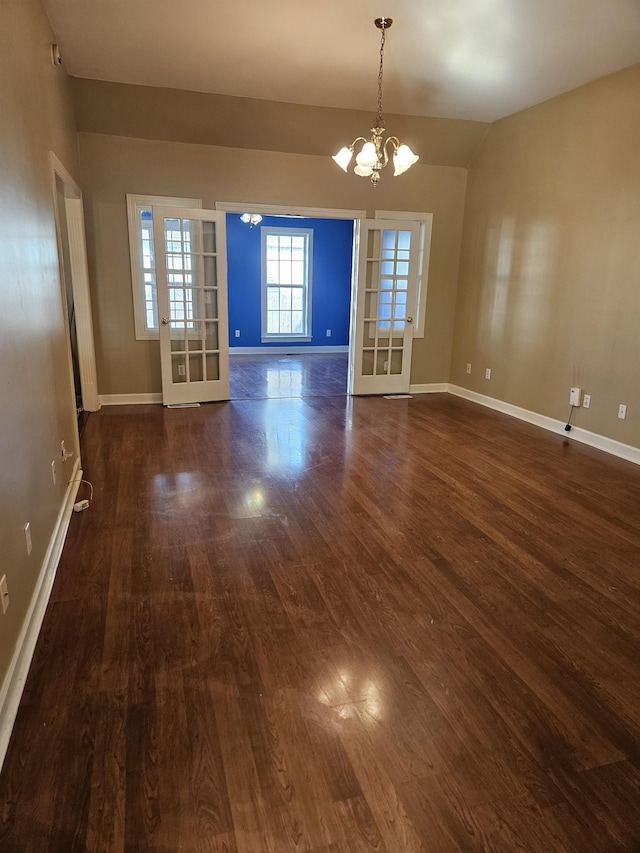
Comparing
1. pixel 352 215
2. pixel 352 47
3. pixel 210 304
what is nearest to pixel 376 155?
pixel 352 47

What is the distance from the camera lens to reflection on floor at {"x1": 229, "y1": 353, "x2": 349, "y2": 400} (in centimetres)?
683

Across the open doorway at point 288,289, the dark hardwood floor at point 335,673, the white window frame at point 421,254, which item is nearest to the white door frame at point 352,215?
the white window frame at point 421,254

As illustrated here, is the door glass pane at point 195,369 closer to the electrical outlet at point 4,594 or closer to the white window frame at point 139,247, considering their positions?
the white window frame at point 139,247

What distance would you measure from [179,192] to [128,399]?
233cm

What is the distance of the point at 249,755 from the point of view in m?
1.60

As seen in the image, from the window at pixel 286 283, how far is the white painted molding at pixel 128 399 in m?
4.29

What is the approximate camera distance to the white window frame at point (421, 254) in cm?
635

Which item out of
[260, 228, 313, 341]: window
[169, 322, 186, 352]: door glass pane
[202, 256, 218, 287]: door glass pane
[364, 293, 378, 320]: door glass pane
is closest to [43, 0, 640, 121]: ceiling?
[202, 256, 218, 287]: door glass pane

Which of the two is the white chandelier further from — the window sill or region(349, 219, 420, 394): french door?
the window sill

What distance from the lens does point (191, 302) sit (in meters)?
5.79

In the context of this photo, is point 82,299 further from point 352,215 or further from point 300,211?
point 352,215

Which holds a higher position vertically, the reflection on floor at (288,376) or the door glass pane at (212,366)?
the door glass pane at (212,366)

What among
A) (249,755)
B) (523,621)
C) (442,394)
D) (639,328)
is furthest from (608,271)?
(249,755)

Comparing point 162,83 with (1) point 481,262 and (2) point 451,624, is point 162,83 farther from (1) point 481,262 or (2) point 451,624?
(2) point 451,624
